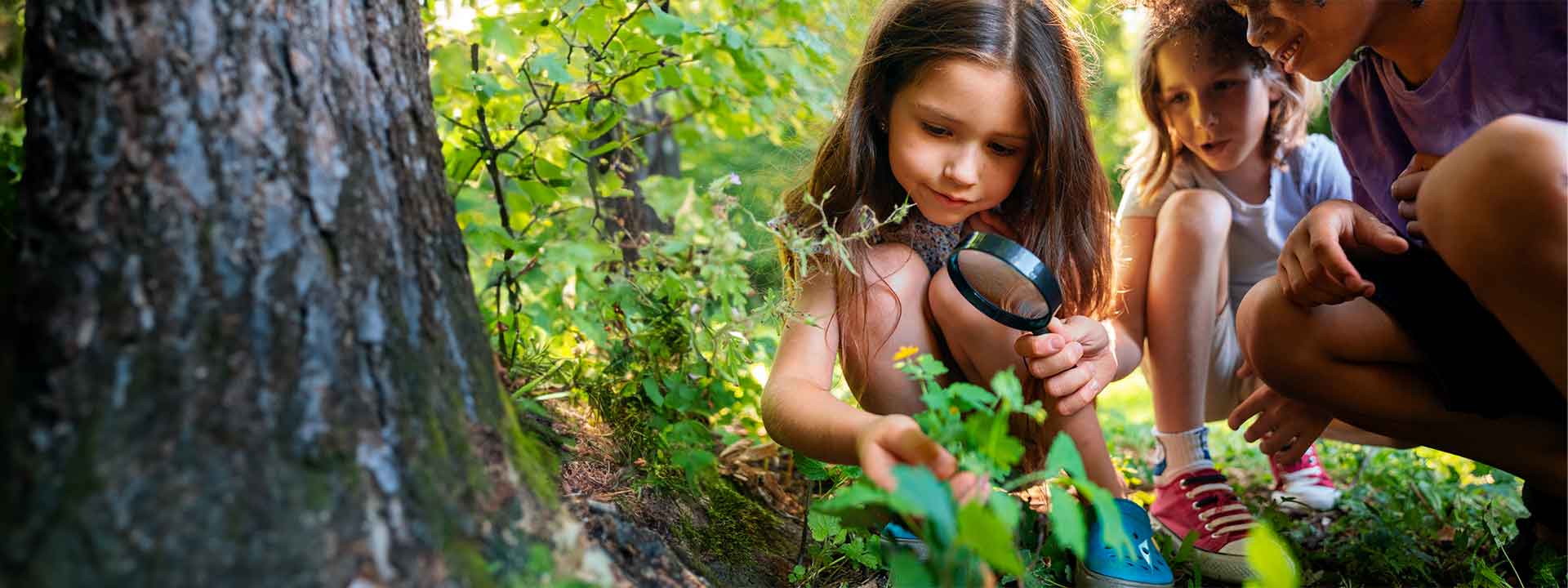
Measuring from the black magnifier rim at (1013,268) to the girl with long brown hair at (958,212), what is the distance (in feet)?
0.17

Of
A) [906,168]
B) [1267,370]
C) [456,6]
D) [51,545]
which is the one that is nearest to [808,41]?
[906,168]

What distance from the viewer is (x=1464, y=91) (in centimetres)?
207

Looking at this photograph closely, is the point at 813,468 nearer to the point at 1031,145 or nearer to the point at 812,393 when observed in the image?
the point at 812,393

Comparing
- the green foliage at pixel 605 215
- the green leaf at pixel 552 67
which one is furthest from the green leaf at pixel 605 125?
the green leaf at pixel 552 67

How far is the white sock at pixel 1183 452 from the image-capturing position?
103 inches

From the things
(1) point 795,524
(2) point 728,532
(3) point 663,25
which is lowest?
(1) point 795,524

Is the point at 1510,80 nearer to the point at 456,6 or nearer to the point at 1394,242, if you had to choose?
the point at 1394,242

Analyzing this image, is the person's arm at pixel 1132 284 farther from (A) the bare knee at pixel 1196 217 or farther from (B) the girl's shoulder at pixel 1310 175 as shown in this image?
(B) the girl's shoulder at pixel 1310 175

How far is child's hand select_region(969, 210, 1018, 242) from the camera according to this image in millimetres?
2500

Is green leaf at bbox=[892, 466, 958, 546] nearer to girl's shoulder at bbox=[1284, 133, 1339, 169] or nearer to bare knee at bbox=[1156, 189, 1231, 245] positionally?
bare knee at bbox=[1156, 189, 1231, 245]

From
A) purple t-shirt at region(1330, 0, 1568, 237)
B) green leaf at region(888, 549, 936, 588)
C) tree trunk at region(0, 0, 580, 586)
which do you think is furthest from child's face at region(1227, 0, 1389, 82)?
tree trunk at region(0, 0, 580, 586)

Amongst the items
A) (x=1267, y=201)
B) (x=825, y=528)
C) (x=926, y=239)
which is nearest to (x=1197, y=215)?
(x=1267, y=201)

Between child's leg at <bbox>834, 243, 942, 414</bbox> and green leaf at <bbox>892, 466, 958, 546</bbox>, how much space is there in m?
1.05

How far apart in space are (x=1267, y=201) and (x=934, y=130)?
4.17ft
